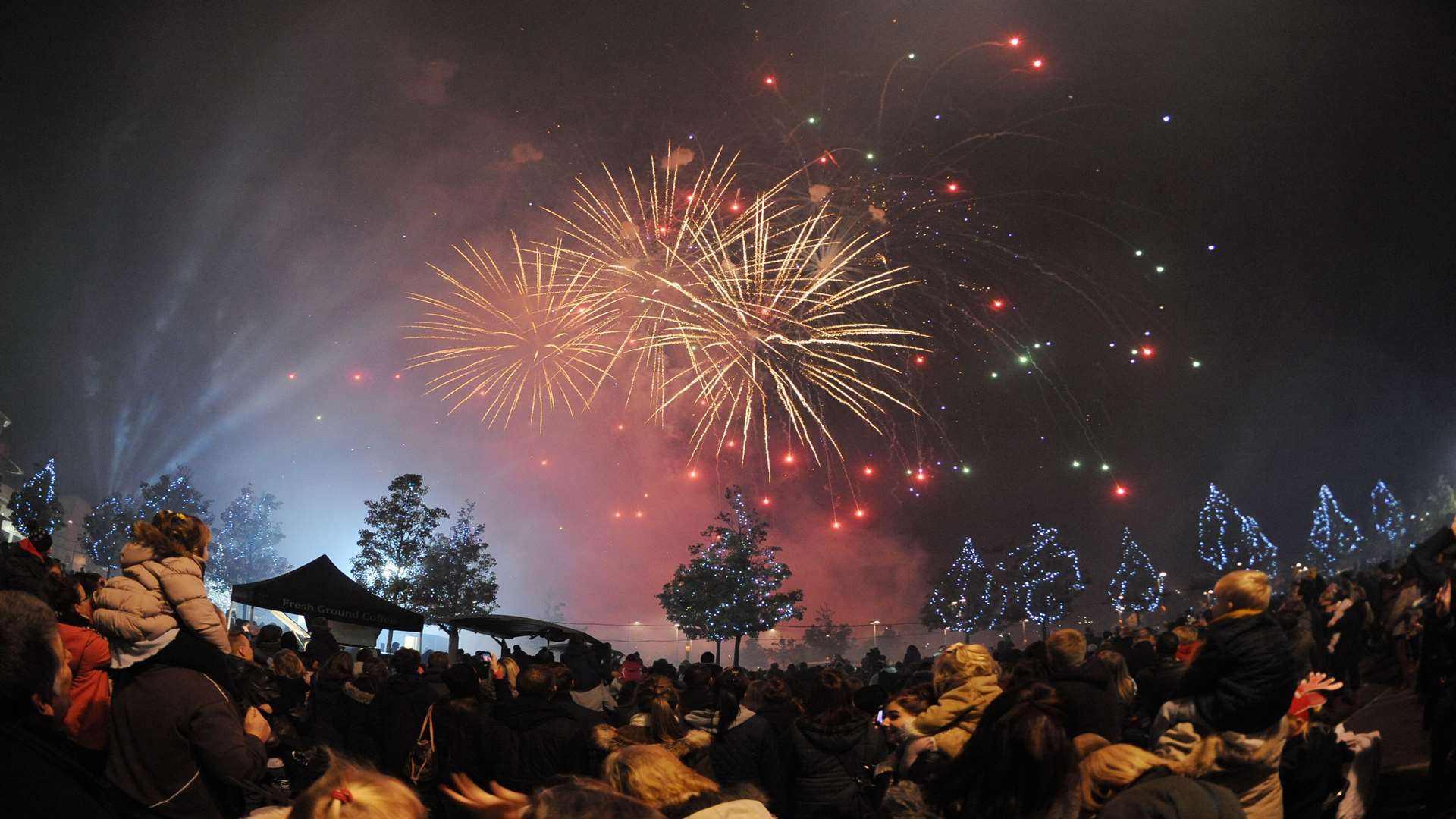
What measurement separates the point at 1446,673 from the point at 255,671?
391 inches

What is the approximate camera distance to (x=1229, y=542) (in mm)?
65562

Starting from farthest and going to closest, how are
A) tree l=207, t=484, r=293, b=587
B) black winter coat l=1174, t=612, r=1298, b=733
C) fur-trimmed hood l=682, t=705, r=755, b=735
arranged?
tree l=207, t=484, r=293, b=587 < fur-trimmed hood l=682, t=705, r=755, b=735 < black winter coat l=1174, t=612, r=1298, b=733

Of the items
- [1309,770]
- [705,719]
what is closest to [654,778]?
[1309,770]

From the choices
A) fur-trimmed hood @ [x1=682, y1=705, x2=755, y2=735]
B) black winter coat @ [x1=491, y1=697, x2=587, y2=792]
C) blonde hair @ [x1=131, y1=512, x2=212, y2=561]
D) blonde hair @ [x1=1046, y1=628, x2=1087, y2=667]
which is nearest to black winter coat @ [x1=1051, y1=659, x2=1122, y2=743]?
blonde hair @ [x1=1046, y1=628, x2=1087, y2=667]

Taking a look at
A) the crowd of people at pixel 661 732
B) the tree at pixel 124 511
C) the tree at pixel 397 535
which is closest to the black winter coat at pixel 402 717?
the crowd of people at pixel 661 732

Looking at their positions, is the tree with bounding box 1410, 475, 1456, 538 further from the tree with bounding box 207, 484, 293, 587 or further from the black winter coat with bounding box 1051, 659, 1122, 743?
the tree with bounding box 207, 484, 293, 587

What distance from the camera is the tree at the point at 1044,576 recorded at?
6138 cm

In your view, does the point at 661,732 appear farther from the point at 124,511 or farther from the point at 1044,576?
the point at 124,511

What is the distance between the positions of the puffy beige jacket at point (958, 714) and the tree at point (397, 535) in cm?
3912

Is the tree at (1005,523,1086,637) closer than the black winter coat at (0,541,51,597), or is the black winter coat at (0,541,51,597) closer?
the black winter coat at (0,541,51,597)

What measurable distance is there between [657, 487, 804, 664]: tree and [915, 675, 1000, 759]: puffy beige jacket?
128 feet

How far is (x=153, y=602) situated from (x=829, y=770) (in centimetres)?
412

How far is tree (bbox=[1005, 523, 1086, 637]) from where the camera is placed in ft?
201

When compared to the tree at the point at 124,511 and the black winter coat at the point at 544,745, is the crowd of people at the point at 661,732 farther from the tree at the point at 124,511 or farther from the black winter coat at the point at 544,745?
the tree at the point at 124,511
